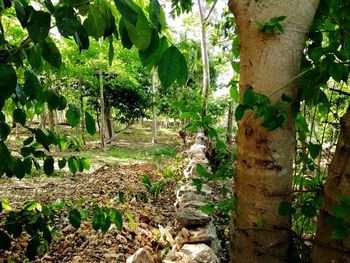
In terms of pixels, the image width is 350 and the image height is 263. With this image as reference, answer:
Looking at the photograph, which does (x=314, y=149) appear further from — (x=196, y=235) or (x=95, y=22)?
(x=196, y=235)

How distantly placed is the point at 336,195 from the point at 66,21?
0.99 metres

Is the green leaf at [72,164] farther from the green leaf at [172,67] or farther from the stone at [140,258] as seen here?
the stone at [140,258]

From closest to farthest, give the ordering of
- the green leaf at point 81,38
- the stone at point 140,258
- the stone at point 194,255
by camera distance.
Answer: the green leaf at point 81,38 < the stone at point 140,258 < the stone at point 194,255

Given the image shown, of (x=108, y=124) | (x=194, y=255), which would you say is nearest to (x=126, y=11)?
(x=194, y=255)

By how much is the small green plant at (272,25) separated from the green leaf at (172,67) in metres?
0.41

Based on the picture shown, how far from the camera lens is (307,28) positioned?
43.1 inches

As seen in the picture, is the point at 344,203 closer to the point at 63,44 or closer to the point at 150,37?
the point at 150,37

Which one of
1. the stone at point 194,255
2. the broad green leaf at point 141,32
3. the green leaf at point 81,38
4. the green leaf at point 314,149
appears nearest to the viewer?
the broad green leaf at point 141,32

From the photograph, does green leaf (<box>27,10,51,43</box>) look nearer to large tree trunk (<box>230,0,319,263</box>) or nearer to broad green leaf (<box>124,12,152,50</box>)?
broad green leaf (<box>124,12,152,50</box>)

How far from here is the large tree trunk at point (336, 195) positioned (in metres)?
1.01

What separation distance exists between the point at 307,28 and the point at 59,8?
872 millimetres

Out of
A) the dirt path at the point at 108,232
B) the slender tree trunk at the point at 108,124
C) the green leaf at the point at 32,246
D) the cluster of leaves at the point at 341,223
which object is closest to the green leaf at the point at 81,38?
the green leaf at the point at 32,246

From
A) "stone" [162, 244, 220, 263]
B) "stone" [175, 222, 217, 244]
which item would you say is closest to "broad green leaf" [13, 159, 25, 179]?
"stone" [162, 244, 220, 263]

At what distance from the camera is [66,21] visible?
0.66 m
